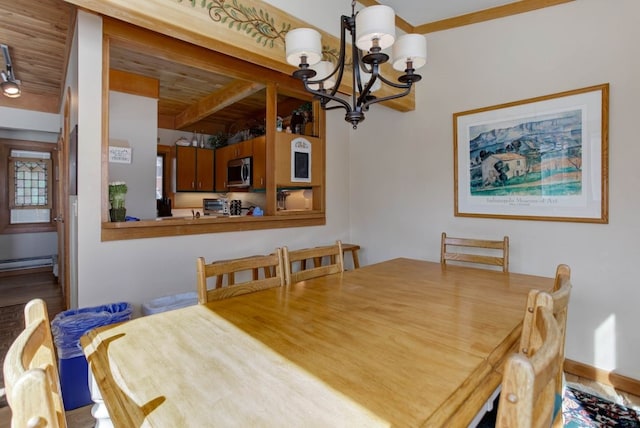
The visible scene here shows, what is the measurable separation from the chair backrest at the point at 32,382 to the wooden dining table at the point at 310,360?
0.16 meters

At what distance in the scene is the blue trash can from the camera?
6.30 ft

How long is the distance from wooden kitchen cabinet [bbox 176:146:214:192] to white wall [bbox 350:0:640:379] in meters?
3.06

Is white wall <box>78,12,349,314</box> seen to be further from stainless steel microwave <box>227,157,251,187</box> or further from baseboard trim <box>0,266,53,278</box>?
baseboard trim <box>0,266,53,278</box>

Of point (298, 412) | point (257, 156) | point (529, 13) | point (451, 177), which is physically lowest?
point (298, 412)

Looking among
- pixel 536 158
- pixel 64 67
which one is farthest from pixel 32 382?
pixel 64 67

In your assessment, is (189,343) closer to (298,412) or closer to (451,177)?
(298,412)

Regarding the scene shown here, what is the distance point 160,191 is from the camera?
5.46 metres

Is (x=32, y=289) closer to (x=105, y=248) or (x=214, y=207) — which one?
(x=214, y=207)

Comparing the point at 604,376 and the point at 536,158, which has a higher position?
the point at 536,158

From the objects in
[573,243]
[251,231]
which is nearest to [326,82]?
[251,231]

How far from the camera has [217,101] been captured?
4305 mm

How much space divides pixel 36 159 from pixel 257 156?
4132 mm

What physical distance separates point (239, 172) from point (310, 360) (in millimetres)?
3832

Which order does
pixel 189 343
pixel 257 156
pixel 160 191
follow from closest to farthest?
pixel 189 343
pixel 257 156
pixel 160 191
